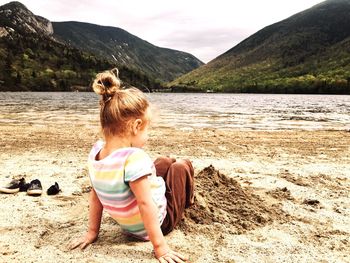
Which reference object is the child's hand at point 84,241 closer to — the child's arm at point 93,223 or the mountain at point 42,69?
the child's arm at point 93,223

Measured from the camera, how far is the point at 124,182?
3461 mm

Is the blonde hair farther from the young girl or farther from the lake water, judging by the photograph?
the lake water

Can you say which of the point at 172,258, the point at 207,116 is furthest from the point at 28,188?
the point at 207,116

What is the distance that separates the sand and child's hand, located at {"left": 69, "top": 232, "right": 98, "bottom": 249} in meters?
0.07

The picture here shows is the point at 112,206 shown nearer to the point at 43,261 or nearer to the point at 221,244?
the point at 43,261

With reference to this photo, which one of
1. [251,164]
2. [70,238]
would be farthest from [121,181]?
[251,164]

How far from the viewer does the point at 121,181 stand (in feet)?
11.4

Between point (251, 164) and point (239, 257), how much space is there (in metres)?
5.49

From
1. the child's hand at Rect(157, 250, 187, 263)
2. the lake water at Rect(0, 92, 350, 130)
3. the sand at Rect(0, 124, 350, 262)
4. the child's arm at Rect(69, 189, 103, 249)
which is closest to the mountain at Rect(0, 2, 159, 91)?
the lake water at Rect(0, 92, 350, 130)

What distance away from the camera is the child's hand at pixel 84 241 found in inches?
154

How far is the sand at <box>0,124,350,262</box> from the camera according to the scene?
3.81 meters

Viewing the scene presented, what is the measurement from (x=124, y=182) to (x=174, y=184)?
0.98 metres

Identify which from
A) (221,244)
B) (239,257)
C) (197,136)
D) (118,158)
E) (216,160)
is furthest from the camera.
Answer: (197,136)

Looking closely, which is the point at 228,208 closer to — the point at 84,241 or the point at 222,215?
the point at 222,215
